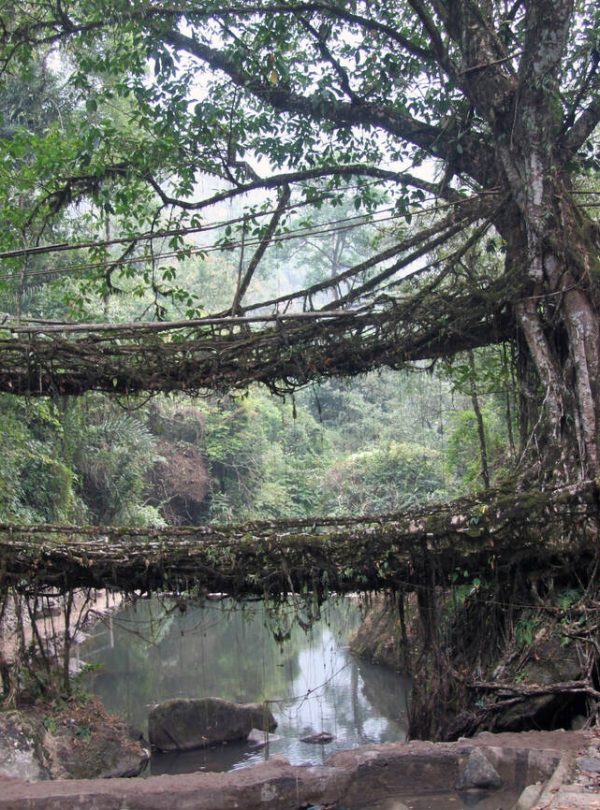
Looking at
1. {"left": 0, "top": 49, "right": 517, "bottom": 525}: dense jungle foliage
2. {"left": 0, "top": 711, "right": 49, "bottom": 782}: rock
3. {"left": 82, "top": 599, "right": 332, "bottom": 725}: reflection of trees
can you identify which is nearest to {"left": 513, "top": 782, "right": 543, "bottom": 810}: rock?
{"left": 0, "top": 711, "right": 49, "bottom": 782}: rock

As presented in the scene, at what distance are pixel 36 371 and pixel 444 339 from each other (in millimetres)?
3335

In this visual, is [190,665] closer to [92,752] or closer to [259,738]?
[259,738]

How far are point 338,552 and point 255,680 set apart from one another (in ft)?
20.2

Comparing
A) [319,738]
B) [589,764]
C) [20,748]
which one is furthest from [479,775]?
[319,738]

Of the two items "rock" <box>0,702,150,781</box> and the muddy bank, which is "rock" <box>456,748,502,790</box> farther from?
"rock" <box>0,702,150,781</box>

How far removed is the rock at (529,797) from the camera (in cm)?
399

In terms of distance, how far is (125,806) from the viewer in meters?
4.54

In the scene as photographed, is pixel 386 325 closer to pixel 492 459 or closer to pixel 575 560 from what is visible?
pixel 575 560

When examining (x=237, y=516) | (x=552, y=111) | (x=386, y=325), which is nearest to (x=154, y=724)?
(x=386, y=325)

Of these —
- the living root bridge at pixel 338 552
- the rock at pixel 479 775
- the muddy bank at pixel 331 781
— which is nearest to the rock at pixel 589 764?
the muddy bank at pixel 331 781

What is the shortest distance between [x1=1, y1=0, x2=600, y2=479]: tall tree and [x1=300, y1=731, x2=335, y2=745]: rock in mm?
3970

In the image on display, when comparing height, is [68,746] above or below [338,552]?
below

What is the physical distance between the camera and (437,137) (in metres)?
7.04

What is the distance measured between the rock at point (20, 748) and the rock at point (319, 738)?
3.01 metres
